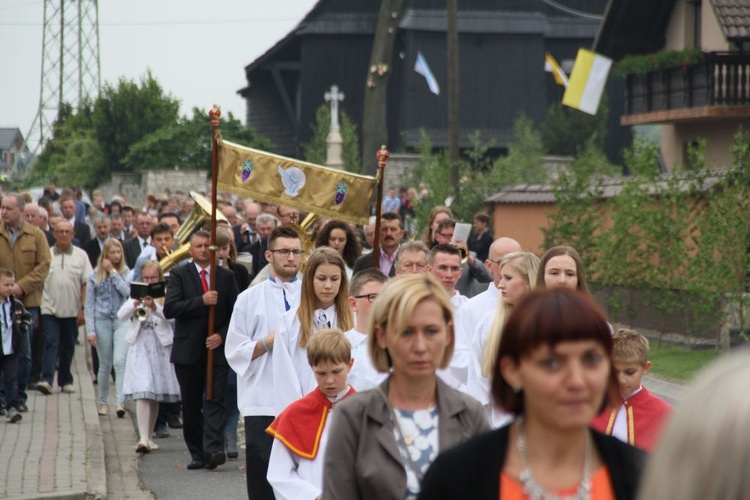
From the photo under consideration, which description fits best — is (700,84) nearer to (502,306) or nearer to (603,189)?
(603,189)

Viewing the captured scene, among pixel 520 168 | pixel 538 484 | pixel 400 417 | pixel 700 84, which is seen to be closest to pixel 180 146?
pixel 520 168

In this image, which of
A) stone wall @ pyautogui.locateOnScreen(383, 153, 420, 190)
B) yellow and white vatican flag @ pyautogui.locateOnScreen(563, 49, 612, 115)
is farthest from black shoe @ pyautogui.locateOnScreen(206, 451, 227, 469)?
stone wall @ pyautogui.locateOnScreen(383, 153, 420, 190)

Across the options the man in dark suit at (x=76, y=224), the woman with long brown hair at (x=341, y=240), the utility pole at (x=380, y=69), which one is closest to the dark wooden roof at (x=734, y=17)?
the utility pole at (x=380, y=69)

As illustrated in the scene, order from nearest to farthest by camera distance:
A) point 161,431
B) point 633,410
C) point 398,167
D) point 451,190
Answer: point 633,410, point 161,431, point 451,190, point 398,167

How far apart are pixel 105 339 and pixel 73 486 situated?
438cm

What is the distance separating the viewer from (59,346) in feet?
46.6

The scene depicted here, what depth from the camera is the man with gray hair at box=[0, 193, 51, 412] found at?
13719 mm

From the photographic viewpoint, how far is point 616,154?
55094mm

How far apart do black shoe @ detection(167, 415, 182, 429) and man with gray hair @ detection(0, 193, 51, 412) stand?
1.81m

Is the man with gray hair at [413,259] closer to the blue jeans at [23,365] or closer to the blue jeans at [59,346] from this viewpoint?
the blue jeans at [23,365]

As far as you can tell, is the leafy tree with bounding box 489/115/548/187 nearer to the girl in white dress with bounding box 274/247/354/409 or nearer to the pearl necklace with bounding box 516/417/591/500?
the girl in white dress with bounding box 274/247/354/409

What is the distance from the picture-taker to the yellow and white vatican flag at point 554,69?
1842 inches

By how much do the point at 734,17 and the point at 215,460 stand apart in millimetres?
21820

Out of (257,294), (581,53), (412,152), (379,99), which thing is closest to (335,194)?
(257,294)
